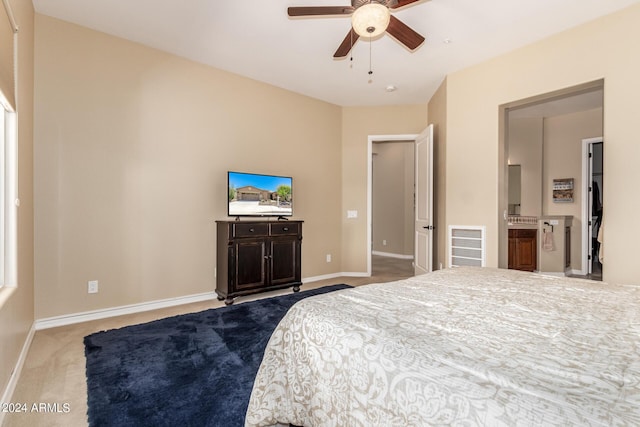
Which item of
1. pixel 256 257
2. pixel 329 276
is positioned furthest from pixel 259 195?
pixel 329 276

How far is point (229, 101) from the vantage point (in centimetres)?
407

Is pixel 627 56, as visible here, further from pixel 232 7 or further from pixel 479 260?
pixel 232 7

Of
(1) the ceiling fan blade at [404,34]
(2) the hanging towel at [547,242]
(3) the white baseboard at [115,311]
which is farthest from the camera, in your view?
(2) the hanging towel at [547,242]

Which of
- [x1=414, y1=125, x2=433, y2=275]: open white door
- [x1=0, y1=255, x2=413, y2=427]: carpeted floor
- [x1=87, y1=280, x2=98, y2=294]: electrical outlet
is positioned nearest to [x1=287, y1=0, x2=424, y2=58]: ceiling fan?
[x1=414, y1=125, x2=433, y2=275]: open white door

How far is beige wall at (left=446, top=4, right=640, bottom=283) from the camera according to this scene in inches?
108

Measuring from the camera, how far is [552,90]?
3.24 metres

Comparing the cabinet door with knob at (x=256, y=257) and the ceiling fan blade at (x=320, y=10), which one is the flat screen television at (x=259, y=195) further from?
the ceiling fan blade at (x=320, y=10)

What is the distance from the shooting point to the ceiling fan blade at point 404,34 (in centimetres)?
244

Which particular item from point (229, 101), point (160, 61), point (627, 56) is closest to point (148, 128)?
point (160, 61)

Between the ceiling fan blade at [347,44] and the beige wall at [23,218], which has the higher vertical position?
the ceiling fan blade at [347,44]

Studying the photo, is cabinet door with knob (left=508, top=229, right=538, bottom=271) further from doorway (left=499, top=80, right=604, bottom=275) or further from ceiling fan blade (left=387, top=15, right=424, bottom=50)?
ceiling fan blade (left=387, top=15, right=424, bottom=50)

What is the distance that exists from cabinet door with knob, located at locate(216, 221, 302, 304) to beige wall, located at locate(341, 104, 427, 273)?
1.36 meters

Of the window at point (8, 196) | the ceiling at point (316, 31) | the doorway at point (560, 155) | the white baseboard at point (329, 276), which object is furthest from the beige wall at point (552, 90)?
the window at point (8, 196)

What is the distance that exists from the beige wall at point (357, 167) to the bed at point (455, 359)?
3.68 m
